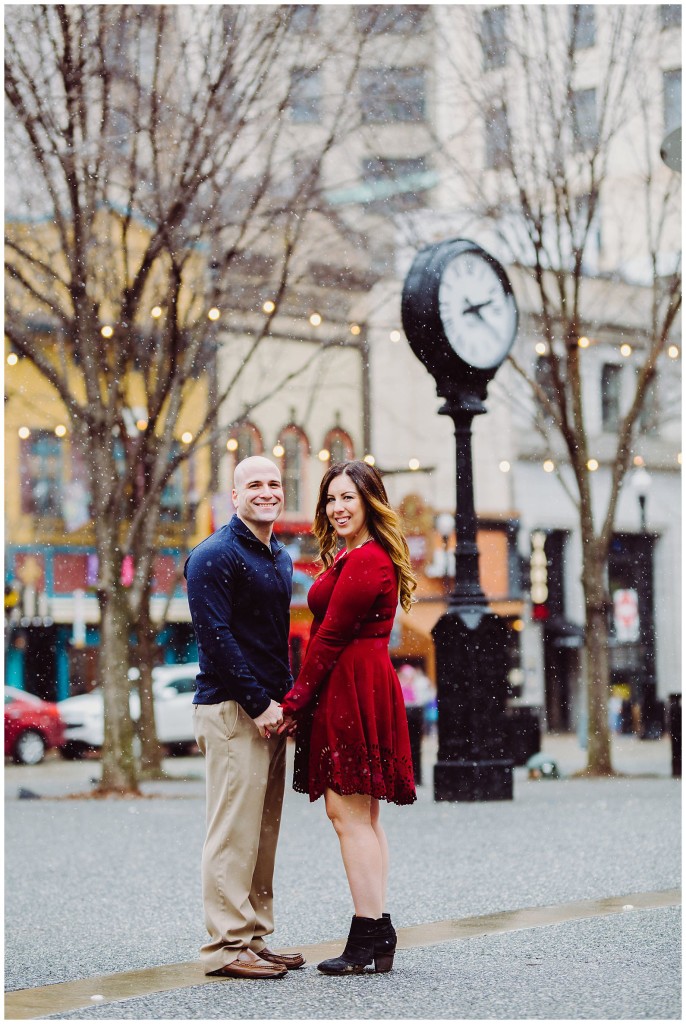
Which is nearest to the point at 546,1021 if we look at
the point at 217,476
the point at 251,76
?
the point at 251,76

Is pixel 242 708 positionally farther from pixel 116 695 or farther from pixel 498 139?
pixel 498 139

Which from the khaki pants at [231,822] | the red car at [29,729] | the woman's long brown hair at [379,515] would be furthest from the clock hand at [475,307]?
the red car at [29,729]

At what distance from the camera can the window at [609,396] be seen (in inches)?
1537

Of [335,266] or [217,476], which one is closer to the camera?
[335,266]

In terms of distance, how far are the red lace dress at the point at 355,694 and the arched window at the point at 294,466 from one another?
89.0 feet

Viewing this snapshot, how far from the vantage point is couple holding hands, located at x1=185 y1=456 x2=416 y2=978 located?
580cm

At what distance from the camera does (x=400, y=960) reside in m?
6.08

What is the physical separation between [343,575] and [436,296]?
693 centimetres

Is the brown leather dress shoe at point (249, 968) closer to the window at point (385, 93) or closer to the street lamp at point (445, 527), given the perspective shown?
the window at point (385, 93)

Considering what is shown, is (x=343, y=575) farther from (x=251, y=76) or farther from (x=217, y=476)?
(x=217, y=476)

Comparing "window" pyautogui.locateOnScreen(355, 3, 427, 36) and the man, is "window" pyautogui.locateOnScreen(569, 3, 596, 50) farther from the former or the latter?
the man

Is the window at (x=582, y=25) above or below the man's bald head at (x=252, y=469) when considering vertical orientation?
above

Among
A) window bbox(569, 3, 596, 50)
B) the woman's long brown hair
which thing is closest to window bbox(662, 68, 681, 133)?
window bbox(569, 3, 596, 50)

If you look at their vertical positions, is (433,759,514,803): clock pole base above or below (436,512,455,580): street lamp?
below
